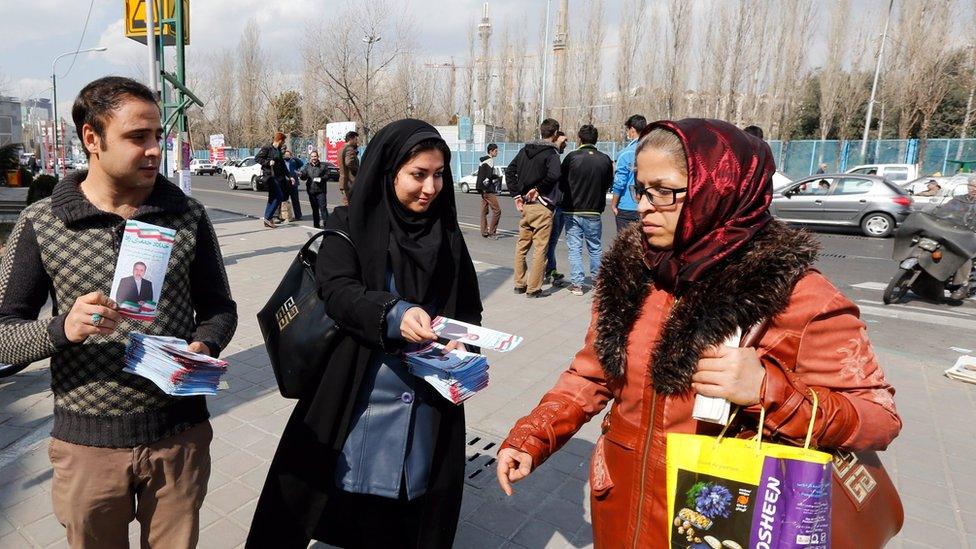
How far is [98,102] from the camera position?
1799 millimetres

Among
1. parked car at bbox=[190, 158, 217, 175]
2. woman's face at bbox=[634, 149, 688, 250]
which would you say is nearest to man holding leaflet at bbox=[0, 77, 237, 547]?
woman's face at bbox=[634, 149, 688, 250]

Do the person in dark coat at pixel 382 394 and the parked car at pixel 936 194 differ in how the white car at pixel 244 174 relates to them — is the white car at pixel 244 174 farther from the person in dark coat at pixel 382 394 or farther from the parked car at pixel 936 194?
the person in dark coat at pixel 382 394

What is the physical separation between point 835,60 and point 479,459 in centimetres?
3547

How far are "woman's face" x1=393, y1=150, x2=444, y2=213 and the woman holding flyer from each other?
759 millimetres

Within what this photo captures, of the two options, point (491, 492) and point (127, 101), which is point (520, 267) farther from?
point (127, 101)

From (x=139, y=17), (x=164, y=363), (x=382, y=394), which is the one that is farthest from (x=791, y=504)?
(x=139, y=17)

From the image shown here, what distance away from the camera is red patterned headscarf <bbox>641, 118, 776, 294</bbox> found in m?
1.42

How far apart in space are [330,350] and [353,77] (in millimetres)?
31112

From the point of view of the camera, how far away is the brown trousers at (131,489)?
1.81 meters

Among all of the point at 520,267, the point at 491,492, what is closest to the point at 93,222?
the point at 491,492

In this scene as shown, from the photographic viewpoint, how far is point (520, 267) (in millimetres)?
7910

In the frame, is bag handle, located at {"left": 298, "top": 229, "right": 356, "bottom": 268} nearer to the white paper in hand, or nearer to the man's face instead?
the man's face

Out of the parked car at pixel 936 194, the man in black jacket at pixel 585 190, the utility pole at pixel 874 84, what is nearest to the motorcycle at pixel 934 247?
the parked car at pixel 936 194

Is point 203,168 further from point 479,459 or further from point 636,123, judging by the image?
point 479,459
